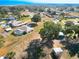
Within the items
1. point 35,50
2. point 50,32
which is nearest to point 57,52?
point 35,50

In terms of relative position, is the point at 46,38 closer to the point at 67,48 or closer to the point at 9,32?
the point at 67,48

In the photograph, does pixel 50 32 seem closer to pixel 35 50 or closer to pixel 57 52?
pixel 35 50

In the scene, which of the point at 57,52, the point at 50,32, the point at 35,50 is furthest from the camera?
the point at 50,32

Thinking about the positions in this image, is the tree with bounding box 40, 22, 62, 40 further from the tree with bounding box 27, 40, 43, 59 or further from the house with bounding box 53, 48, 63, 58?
the house with bounding box 53, 48, 63, 58

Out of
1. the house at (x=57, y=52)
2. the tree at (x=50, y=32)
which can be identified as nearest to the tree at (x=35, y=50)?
the tree at (x=50, y=32)

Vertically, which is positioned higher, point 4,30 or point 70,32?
point 70,32

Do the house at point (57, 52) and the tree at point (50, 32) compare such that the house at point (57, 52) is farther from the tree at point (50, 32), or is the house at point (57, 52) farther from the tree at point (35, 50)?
the tree at point (50, 32)

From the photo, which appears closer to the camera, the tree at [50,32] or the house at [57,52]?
the house at [57,52]

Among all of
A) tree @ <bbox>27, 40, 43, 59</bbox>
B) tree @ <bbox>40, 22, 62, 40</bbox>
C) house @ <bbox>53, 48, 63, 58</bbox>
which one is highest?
tree @ <bbox>40, 22, 62, 40</bbox>

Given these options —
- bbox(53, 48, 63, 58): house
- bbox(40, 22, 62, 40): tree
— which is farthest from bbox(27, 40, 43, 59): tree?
bbox(53, 48, 63, 58): house

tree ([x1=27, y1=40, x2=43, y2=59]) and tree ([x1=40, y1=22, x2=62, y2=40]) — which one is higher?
tree ([x1=40, y1=22, x2=62, y2=40])

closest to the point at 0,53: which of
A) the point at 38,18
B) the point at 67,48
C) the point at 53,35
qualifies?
the point at 53,35
